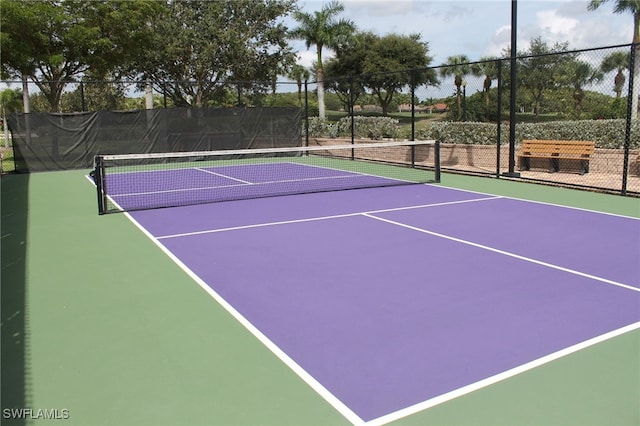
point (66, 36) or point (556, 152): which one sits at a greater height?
point (66, 36)

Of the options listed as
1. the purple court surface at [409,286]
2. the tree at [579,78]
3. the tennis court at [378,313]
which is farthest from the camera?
the tree at [579,78]

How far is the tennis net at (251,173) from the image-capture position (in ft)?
34.1

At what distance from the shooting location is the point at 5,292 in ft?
17.3

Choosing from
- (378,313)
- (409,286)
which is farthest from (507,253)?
(378,313)

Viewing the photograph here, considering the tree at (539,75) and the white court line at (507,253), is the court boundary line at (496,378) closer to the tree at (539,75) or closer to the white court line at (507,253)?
the white court line at (507,253)

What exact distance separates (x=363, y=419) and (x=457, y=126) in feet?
45.6

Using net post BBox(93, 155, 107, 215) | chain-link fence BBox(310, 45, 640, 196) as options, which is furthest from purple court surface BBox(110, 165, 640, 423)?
chain-link fence BBox(310, 45, 640, 196)

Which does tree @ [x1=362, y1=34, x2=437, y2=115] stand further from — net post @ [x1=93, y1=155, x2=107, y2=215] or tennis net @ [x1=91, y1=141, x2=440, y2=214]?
net post @ [x1=93, y1=155, x2=107, y2=215]

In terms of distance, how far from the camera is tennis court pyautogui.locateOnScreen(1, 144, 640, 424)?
10.6 ft

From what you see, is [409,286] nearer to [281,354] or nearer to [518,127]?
[281,354]

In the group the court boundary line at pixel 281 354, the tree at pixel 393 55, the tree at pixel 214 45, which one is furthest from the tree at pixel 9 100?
the court boundary line at pixel 281 354

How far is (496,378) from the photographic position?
344 cm

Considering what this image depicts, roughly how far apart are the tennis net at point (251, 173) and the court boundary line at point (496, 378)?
6.50 metres

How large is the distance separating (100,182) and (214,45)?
763 inches
